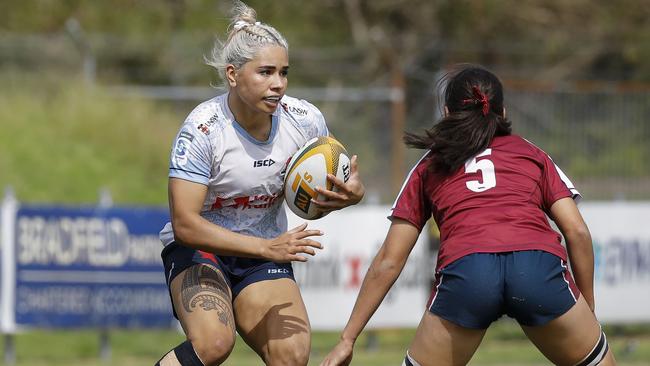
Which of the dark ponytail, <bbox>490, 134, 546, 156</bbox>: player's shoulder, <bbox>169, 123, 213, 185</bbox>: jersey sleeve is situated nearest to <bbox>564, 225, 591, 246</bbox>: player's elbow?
<bbox>490, 134, 546, 156</bbox>: player's shoulder

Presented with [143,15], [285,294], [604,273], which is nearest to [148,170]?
[143,15]

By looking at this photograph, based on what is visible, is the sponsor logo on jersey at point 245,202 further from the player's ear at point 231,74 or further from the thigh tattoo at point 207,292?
the player's ear at point 231,74

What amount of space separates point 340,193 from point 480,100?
0.92 metres

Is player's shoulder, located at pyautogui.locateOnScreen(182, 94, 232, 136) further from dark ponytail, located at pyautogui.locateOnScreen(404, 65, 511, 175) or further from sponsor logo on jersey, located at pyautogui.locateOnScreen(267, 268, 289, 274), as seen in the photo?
dark ponytail, located at pyautogui.locateOnScreen(404, 65, 511, 175)

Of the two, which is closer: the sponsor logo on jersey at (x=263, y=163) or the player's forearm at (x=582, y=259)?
the player's forearm at (x=582, y=259)

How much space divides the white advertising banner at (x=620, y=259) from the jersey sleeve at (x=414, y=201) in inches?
259

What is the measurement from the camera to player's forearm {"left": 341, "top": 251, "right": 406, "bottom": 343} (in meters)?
4.97

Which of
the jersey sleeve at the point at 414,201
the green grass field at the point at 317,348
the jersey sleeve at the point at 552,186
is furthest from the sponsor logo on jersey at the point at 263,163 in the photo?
the green grass field at the point at 317,348

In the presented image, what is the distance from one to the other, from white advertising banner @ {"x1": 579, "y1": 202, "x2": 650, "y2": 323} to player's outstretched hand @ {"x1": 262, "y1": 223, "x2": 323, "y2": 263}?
268 inches

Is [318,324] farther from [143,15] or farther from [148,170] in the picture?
[143,15]

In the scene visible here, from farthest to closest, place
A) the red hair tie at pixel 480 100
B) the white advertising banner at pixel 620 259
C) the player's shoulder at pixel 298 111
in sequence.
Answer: the white advertising banner at pixel 620 259, the player's shoulder at pixel 298 111, the red hair tie at pixel 480 100

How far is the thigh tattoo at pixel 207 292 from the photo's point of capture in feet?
16.9

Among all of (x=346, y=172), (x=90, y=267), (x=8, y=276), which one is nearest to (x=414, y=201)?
(x=346, y=172)

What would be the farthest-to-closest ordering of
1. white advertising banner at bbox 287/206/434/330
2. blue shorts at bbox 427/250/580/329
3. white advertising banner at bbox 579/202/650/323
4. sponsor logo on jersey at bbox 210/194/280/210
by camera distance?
white advertising banner at bbox 579/202/650/323 → white advertising banner at bbox 287/206/434/330 → sponsor logo on jersey at bbox 210/194/280/210 → blue shorts at bbox 427/250/580/329
